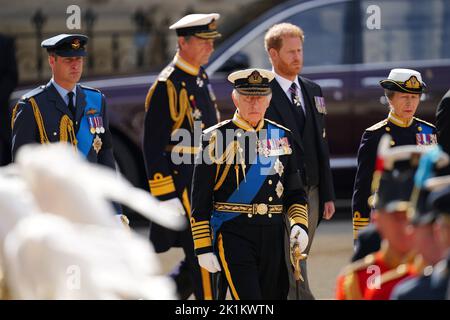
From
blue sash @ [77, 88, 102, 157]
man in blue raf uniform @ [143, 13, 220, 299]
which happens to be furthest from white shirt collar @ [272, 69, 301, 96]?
blue sash @ [77, 88, 102, 157]

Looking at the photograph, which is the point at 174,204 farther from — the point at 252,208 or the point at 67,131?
the point at 252,208

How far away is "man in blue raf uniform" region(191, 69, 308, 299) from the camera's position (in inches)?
270

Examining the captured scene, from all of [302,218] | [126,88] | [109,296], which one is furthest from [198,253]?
[126,88]

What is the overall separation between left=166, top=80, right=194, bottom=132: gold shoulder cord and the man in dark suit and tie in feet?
1.83

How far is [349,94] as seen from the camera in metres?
11.5

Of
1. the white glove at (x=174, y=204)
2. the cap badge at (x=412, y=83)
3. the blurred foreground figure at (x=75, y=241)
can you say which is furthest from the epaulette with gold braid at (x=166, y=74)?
the blurred foreground figure at (x=75, y=241)

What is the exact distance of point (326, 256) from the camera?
1012 cm

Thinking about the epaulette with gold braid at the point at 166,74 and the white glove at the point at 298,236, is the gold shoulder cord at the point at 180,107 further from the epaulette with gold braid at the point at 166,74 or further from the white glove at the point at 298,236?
the white glove at the point at 298,236

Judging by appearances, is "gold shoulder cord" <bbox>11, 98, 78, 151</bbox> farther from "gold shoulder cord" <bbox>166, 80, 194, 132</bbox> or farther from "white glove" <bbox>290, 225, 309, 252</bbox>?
"white glove" <bbox>290, 225, 309, 252</bbox>

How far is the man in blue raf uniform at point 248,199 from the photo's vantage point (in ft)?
22.5

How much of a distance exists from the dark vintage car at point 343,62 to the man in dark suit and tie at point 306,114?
3055mm

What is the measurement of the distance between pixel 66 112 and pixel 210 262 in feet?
3.96

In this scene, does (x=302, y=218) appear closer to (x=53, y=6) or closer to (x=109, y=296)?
(x=109, y=296)
